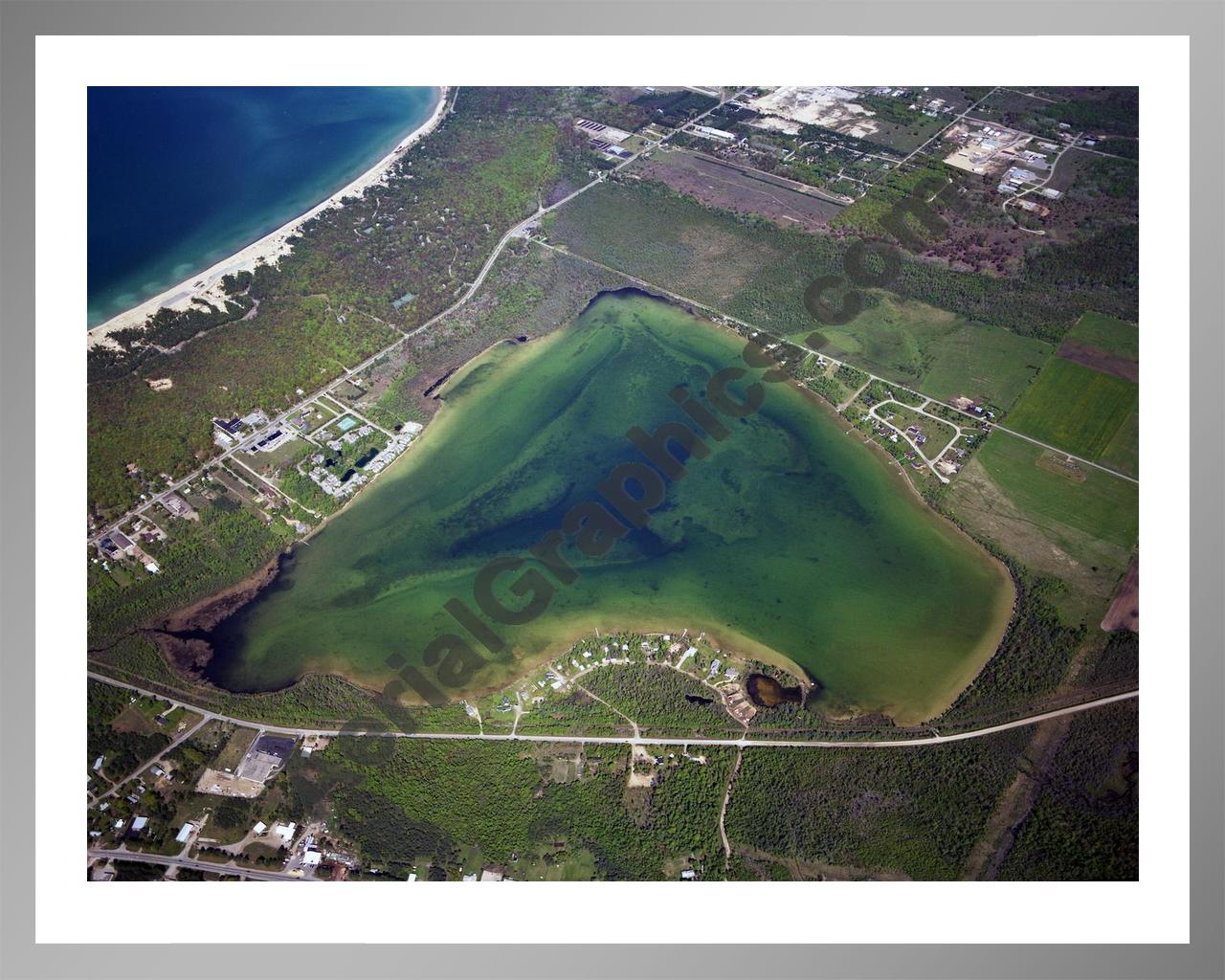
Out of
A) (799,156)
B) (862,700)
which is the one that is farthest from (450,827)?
(799,156)

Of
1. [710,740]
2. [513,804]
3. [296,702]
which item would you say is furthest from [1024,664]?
[296,702]

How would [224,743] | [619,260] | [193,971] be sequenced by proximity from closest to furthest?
[193,971] < [224,743] < [619,260]

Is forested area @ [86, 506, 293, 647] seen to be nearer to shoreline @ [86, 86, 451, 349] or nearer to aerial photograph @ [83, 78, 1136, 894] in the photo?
aerial photograph @ [83, 78, 1136, 894]

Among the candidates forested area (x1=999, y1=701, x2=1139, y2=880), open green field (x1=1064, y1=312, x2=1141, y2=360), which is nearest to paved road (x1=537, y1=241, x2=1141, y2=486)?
open green field (x1=1064, y1=312, x2=1141, y2=360)

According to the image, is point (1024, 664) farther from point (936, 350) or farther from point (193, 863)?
point (193, 863)

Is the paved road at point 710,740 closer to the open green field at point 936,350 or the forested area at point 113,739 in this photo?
the forested area at point 113,739

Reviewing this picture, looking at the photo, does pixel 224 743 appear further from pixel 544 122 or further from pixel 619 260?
pixel 544 122

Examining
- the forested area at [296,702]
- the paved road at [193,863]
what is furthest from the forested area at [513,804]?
the paved road at [193,863]
